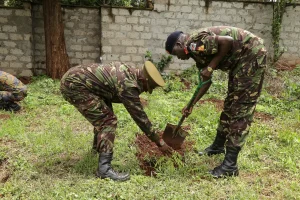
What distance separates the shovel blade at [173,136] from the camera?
327 cm

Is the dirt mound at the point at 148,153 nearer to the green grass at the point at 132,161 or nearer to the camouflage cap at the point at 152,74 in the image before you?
the green grass at the point at 132,161

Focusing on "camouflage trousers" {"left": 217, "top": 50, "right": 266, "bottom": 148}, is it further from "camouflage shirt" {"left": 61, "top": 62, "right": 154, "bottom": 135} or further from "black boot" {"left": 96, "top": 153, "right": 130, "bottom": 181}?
"black boot" {"left": 96, "top": 153, "right": 130, "bottom": 181}

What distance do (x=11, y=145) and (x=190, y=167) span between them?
7.51 feet

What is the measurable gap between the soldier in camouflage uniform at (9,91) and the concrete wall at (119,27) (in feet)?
8.77

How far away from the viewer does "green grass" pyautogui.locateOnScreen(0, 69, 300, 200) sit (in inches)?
102

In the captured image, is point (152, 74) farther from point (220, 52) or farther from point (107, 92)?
point (220, 52)

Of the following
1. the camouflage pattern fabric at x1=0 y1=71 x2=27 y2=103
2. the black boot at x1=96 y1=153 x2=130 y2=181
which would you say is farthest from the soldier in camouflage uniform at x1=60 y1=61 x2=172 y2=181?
the camouflage pattern fabric at x1=0 y1=71 x2=27 y2=103

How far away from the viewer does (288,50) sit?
26.2ft

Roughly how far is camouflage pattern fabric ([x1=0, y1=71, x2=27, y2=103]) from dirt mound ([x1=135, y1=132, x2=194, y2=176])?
2383 mm

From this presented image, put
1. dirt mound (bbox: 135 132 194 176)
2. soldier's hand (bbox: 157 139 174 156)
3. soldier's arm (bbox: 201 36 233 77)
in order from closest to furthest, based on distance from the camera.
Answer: soldier's arm (bbox: 201 36 233 77) → soldier's hand (bbox: 157 139 174 156) → dirt mound (bbox: 135 132 194 176)

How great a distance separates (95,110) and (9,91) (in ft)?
9.15

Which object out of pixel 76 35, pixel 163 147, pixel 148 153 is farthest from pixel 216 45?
pixel 76 35

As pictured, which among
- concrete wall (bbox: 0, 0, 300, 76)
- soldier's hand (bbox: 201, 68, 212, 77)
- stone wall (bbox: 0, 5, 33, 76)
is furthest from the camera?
concrete wall (bbox: 0, 0, 300, 76)

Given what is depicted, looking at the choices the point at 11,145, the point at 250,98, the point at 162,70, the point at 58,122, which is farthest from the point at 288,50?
the point at 11,145
